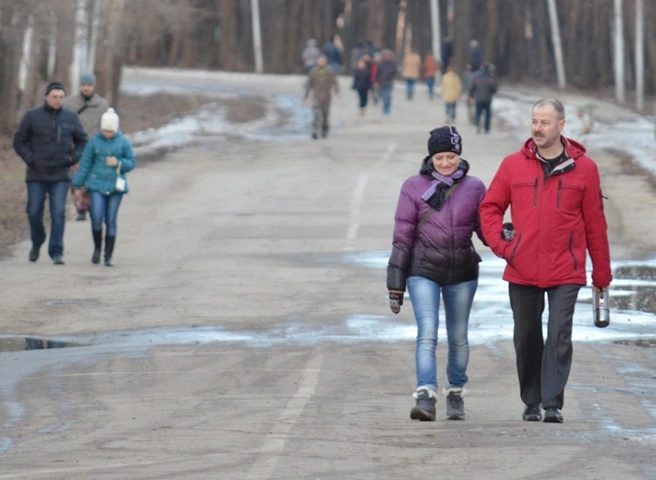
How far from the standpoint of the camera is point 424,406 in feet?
27.6

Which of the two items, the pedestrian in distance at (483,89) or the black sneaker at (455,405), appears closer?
the black sneaker at (455,405)

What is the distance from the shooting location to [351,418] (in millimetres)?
8562

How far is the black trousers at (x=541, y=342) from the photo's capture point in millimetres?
8234

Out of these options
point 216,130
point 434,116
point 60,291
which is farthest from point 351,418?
point 434,116

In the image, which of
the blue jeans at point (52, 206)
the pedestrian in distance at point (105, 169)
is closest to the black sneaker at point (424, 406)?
the pedestrian in distance at point (105, 169)

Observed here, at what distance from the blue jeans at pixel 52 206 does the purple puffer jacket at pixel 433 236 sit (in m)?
7.99

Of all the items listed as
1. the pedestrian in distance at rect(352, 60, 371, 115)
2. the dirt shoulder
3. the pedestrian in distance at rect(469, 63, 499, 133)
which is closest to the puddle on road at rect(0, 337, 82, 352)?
the dirt shoulder

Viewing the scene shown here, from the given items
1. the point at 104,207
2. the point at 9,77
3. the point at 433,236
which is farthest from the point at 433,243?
the point at 9,77

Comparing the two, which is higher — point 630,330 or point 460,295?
point 460,295

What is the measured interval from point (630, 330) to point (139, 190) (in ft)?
42.8

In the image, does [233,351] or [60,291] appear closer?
[233,351]

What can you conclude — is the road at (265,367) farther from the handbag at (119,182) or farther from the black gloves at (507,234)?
the black gloves at (507,234)

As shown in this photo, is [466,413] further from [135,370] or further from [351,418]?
[135,370]

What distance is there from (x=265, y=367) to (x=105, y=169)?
5718 millimetres
